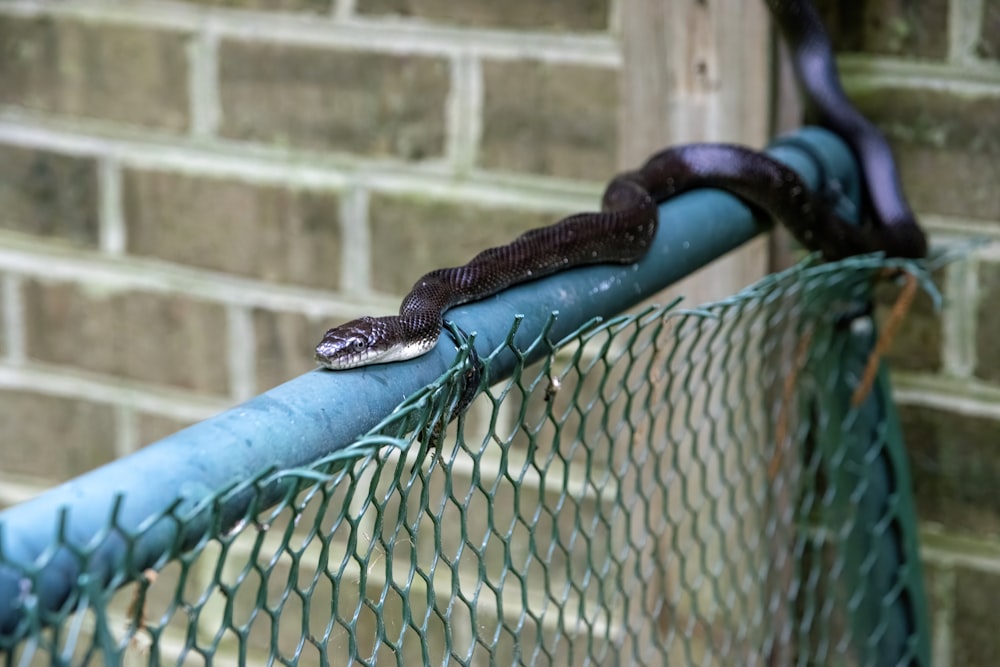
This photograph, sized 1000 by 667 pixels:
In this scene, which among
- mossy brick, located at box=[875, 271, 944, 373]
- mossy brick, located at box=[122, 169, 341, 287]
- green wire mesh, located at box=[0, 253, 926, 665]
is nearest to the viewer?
green wire mesh, located at box=[0, 253, 926, 665]

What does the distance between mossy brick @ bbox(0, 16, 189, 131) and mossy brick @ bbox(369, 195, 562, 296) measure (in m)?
0.42

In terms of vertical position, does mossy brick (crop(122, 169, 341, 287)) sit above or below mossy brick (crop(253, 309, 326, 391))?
above

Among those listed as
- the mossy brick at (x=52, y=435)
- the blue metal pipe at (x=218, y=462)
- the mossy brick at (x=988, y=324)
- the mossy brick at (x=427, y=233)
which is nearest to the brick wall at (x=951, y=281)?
the mossy brick at (x=988, y=324)

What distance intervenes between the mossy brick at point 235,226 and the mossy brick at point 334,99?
0.32 feet

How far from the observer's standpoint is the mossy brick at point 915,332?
5.75ft

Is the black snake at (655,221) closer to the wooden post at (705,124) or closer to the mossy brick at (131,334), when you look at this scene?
the wooden post at (705,124)

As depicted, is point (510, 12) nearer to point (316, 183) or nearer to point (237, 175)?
point (316, 183)

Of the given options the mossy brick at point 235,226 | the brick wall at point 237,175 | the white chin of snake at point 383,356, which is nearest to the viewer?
the white chin of snake at point 383,356

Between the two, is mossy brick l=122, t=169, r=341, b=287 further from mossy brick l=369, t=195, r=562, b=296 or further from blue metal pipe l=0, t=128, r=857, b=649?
blue metal pipe l=0, t=128, r=857, b=649

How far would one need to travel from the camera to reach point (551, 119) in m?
1.86

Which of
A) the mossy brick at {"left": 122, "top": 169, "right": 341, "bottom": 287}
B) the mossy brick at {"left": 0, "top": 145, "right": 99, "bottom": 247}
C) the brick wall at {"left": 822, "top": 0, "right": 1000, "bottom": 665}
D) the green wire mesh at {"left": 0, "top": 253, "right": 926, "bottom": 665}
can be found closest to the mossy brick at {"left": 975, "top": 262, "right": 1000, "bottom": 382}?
the brick wall at {"left": 822, "top": 0, "right": 1000, "bottom": 665}

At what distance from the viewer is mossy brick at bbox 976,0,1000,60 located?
64.3 inches

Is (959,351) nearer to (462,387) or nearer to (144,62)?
(462,387)

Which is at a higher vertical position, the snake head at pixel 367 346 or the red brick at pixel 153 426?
the snake head at pixel 367 346
